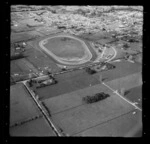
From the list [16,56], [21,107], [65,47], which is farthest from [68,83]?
[65,47]

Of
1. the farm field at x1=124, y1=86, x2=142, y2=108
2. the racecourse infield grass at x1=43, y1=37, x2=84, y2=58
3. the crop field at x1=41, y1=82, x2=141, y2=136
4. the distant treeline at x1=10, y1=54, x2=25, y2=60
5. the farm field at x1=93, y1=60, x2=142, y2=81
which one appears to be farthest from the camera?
the racecourse infield grass at x1=43, y1=37, x2=84, y2=58

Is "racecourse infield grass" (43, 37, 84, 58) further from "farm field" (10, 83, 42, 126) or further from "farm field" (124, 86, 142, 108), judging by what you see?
"farm field" (10, 83, 42, 126)

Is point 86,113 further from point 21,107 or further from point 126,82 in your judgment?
point 126,82

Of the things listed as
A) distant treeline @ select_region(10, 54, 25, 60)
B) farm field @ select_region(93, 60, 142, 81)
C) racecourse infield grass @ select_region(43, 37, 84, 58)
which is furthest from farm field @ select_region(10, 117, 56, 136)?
racecourse infield grass @ select_region(43, 37, 84, 58)

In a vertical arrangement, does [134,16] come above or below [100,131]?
above

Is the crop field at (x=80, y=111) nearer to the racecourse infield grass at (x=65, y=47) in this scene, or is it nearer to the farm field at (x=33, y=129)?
the farm field at (x=33, y=129)

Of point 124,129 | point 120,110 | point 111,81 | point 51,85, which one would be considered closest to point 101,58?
point 111,81

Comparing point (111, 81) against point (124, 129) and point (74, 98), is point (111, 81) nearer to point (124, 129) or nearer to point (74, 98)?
Answer: point (74, 98)
